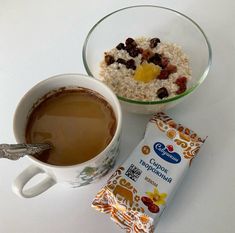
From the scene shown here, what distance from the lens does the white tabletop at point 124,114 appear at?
688 mm

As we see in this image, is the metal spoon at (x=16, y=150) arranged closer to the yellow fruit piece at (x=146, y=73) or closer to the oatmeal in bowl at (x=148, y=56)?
the oatmeal in bowl at (x=148, y=56)

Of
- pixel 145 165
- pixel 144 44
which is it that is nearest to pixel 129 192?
pixel 145 165

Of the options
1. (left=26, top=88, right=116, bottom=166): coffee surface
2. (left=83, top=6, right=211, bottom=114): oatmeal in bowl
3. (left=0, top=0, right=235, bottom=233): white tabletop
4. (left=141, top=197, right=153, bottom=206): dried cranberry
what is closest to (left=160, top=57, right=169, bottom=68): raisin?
(left=83, top=6, right=211, bottom=114): oatmeal in bowl

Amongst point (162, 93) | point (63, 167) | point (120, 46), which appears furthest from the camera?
point (120, 46)

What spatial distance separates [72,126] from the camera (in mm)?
676

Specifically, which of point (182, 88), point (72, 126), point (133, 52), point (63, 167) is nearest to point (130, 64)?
point (133, 52)

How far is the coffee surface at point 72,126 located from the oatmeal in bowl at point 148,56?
0.25 feet

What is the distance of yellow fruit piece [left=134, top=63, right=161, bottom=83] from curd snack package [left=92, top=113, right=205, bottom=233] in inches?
5.5

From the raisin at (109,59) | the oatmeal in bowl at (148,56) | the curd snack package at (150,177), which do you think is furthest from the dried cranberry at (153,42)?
the curd snack package at (150,177)

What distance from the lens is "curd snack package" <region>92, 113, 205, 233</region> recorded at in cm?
63

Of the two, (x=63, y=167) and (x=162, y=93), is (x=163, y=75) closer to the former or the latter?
(x=162, y=93)

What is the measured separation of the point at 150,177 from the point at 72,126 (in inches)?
7.0

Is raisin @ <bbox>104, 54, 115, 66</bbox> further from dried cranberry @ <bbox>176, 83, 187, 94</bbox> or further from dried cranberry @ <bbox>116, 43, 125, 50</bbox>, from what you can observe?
dried cranberry @ <bbox>176, 83, 187, 94</bbox>

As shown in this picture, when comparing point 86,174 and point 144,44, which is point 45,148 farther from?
point 144,44
